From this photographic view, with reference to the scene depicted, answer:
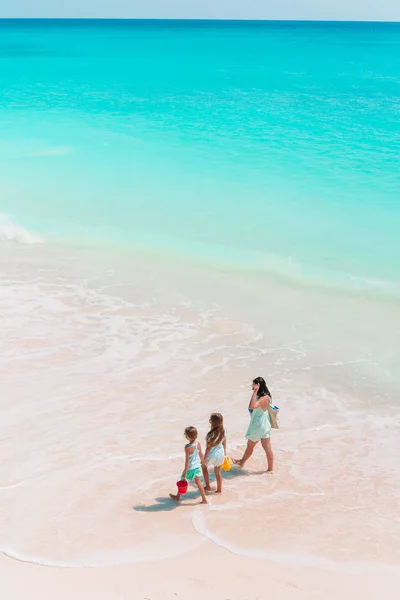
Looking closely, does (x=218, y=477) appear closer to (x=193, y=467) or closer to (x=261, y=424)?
(x=193, y=467)

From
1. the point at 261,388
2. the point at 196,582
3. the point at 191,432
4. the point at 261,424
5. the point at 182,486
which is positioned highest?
the point at 261,388

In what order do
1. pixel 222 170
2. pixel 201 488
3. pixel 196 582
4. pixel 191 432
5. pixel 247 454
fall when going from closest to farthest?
pixel 196 582
pixel 191 432
pixel 201 488
pixel 247 454
pixel 222 170

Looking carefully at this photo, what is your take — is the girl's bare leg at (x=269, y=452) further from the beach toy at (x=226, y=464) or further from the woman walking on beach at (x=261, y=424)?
the beach toy at (x=226, y=464)

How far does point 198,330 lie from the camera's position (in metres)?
13.1

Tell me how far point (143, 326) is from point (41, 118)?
24.4 m

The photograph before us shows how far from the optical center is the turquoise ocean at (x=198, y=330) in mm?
7750

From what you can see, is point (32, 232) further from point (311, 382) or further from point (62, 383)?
point (311, 382)

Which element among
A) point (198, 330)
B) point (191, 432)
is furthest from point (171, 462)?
point (198, 330)

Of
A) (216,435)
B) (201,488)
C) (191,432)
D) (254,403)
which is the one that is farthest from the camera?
(254,403)

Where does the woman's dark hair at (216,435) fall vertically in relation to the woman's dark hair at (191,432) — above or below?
below

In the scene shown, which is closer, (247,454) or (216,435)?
(216,435)

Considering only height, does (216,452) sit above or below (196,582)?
above

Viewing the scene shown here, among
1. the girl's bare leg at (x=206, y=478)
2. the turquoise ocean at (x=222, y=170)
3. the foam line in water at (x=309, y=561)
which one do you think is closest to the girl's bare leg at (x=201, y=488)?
the girl's bare leg at (x=206, y=478)

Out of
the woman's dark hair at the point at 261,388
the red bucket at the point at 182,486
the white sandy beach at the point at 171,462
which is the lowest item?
the white sandy beach at the point at 171,462
